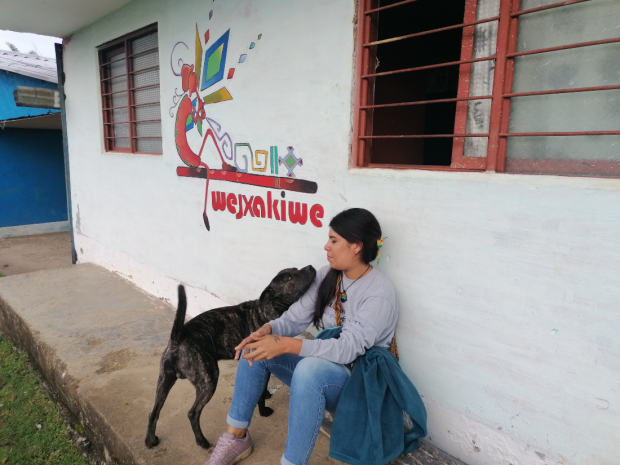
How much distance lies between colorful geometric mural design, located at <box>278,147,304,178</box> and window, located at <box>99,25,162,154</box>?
2194 mm

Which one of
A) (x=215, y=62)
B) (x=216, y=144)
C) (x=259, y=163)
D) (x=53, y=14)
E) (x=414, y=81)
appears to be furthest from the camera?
(x=53, y=14)

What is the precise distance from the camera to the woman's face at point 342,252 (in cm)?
203

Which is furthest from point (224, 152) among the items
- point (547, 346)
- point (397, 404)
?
point (547, 346)

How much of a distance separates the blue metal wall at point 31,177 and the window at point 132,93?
5576 mm

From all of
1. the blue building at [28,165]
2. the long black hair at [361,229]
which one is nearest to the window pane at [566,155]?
the long black hair at [361,229]

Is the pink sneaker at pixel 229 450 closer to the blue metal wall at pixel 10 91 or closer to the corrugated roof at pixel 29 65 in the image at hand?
the blue metal wall at pixel 10 91

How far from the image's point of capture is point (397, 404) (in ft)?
5.94

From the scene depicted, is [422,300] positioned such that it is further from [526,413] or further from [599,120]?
[599,120]

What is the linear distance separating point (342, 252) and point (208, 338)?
2.93ft

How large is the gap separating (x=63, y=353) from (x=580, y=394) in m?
3.49

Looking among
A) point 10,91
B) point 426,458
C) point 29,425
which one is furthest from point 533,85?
point 10,91

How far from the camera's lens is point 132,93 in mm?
4738

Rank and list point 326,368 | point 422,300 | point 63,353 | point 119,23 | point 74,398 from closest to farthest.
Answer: point 326,368 → point 422,300 → point 74,398 → point 63,353 → point 119,23

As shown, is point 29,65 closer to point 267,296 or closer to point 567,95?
point 267,296
